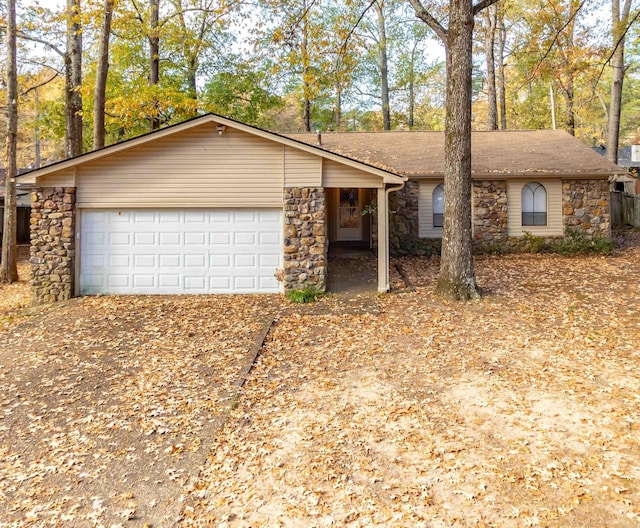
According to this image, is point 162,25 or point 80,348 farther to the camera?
point 162,25

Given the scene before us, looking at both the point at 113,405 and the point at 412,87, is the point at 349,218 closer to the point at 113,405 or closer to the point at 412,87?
the point at 113,405

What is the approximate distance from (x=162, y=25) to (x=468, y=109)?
1208 centimetres

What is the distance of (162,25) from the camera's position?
615 inches

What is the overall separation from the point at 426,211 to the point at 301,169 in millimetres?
5802

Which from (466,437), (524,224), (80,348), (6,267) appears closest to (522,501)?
(466,437)

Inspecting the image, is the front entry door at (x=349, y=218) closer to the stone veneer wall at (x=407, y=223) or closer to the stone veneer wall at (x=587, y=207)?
the stone veneer wall at (x=407, y=223)

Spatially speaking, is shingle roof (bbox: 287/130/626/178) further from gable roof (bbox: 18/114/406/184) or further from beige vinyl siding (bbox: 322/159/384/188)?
gable roof (bbox: 18/114/406/184)

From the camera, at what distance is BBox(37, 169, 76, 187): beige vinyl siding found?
954cm

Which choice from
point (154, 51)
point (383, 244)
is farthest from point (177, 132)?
point (154, 51)

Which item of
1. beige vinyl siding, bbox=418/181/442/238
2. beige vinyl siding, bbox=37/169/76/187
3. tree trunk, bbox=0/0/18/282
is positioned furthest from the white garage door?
beige vinyl siding, bbox=418/181/442/238

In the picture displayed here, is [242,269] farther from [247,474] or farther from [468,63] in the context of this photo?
[247,474]

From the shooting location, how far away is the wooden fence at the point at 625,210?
58.4 feet

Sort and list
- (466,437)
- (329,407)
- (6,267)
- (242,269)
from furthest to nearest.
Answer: (6,267) → (242,269) → (329,407) → (466,437)

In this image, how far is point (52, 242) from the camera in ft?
31.6
